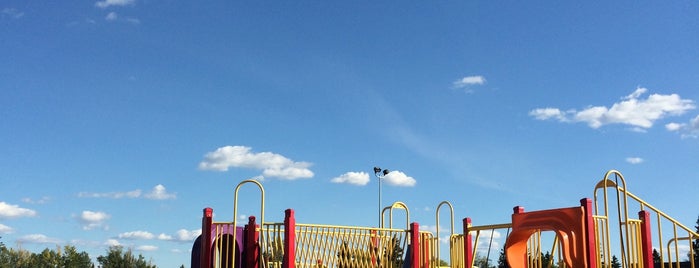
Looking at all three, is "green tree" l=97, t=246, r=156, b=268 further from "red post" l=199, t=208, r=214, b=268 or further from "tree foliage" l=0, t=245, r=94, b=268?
"red post" l=199, t=208, r=214, b=268

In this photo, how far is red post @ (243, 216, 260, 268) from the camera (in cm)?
1220

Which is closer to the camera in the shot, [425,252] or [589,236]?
[589,236]

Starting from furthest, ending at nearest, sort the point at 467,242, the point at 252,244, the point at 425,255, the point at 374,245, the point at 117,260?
the point at 117,260 < the point at 425,255 < the point at 467,242 < the point at 374,245 < the point at 252,244

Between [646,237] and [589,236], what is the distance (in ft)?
6.40

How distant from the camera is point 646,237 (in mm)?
12180

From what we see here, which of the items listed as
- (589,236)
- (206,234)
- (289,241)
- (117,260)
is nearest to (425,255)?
(289,241)

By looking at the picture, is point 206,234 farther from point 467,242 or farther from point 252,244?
point 467,242

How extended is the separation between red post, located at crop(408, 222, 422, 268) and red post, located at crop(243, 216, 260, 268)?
10.7ft

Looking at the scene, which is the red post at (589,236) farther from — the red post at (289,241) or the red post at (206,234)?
the red post at (206,234)

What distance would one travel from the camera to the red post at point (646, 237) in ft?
39.4

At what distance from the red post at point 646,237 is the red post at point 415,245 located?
13.7 ft

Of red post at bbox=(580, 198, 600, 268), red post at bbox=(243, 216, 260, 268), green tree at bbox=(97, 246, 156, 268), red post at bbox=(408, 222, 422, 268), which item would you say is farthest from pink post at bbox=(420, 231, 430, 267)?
green tree at bbox=(97, 246, 156, 268)

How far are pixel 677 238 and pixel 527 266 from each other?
3175 mm

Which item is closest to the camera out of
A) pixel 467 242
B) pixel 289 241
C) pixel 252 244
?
pixel 289 241
